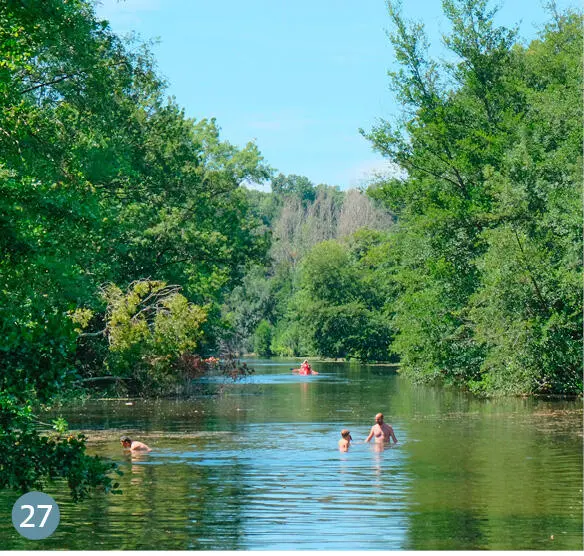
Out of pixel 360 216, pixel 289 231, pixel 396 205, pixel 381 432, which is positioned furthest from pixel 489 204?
pixel 289 231

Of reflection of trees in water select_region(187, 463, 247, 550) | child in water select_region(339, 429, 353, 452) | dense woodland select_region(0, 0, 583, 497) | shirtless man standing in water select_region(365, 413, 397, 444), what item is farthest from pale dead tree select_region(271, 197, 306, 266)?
reflection of trees in water select_region(187, 463, 247, 550)

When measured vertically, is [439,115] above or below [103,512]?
above

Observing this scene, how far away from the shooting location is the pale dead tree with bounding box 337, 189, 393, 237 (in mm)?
119688

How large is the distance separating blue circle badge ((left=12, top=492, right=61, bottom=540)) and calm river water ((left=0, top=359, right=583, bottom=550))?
0.86 feet

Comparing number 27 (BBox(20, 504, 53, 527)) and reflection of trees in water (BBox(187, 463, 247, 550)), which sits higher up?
number 27 (BBox(20, 504, 53, 527))

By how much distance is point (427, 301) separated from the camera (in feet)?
149

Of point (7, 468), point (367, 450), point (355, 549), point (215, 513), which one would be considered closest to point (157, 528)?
point (215, 513)

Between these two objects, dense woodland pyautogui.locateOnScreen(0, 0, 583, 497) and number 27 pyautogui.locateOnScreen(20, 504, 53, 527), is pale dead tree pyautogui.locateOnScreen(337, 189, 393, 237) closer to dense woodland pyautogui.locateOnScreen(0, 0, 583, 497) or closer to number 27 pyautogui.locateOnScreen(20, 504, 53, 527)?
dense woodland pyautogui.locateOnScreen(0, 0, 583, 497)

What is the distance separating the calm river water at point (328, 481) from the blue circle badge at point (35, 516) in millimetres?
261

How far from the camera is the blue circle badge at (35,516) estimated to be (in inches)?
451

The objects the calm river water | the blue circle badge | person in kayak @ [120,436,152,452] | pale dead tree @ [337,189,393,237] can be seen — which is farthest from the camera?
pale dead tree @ [337,189,393,237]

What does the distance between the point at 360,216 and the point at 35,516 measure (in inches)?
4404

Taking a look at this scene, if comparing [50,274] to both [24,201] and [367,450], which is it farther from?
[367,450]

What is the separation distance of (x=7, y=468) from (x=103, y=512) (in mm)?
7056
